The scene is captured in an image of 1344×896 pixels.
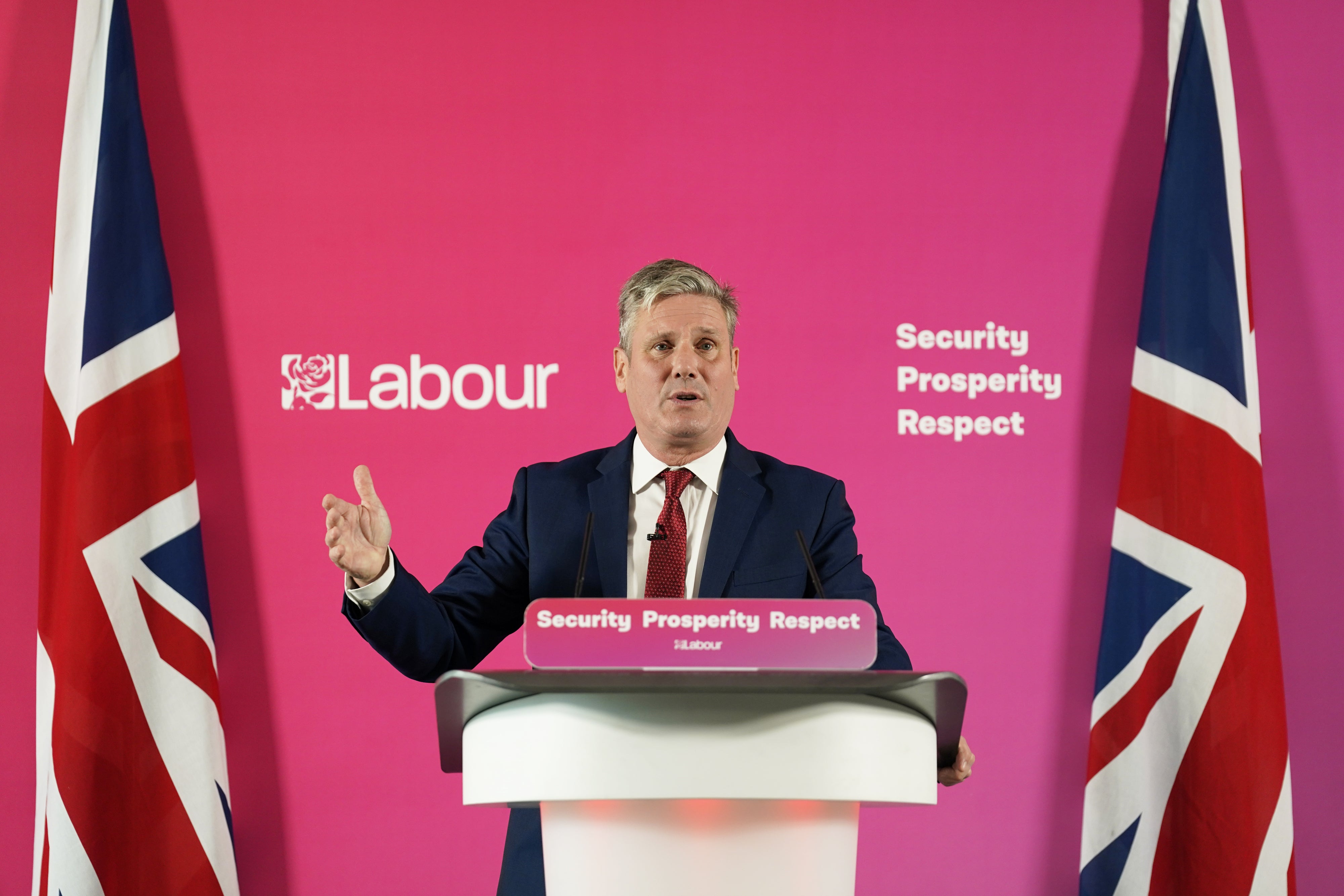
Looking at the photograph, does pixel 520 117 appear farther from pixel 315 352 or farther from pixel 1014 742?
pixel 1014 742

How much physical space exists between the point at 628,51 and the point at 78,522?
6.26 feet

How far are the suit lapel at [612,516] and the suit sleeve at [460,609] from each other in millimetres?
147

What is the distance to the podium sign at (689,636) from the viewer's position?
1.02 meters

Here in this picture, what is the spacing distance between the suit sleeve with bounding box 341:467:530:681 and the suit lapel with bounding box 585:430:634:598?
5.8 inches

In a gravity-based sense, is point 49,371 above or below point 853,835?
above

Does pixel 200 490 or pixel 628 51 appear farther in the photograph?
pixel 628 51

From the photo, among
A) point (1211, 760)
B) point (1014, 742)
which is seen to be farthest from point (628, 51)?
point (1211, 760)

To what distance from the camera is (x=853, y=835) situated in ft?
3.66

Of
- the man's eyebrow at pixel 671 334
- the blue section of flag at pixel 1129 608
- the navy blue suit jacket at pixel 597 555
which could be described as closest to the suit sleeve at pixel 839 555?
the navy blue suit jacket at pixel 597 555

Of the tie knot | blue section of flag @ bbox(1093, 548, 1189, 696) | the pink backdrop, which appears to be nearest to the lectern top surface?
the tie knot

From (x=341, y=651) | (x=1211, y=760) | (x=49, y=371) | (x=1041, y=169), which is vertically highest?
(x=1041, y=169)

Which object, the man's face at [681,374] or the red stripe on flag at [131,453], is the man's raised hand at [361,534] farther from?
the red stripe on flag at [131,453]

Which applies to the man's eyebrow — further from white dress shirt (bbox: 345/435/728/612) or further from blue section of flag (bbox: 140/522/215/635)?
blue section of flag (bbox: 140/522/215/635)

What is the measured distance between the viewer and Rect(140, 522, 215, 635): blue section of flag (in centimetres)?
281
